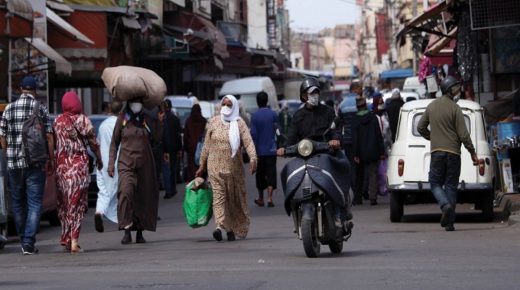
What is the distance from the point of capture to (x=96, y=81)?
104ft

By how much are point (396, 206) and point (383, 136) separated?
18.1 ft

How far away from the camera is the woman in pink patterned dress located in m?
14.1

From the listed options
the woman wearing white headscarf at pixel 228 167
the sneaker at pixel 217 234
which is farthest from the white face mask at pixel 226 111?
the sneaker at pixel 217 234

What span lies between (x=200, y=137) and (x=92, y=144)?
1128 centimetres

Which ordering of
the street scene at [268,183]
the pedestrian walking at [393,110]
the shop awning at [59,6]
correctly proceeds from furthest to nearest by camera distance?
the shop awning at [59,6]
the pedestrian walking at [393,110]
the street scene at [268,183]

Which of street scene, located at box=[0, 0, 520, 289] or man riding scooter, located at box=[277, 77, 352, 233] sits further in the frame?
man riding scooter, located at box=[277, 77, 352, 233]

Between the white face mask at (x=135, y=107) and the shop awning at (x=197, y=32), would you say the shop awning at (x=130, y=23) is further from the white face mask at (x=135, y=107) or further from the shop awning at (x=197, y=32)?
the white face mask at (x=135, y=107)

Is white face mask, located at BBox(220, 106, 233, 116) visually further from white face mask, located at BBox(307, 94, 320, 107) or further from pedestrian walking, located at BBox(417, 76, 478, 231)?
white face mask, located at BBox(307, 94, 320, 107)

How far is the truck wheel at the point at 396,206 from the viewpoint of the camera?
56.1 feet

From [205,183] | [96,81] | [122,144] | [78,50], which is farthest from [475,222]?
[96,81]

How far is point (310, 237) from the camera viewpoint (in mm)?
11867

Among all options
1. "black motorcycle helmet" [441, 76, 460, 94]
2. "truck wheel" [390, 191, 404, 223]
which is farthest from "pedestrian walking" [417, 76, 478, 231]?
"truck wheel" [390, 191, 404, 223]

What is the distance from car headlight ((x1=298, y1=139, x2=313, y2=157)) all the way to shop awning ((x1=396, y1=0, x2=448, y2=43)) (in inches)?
438

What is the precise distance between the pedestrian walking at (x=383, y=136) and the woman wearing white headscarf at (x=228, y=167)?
Answer: 20.2ft
